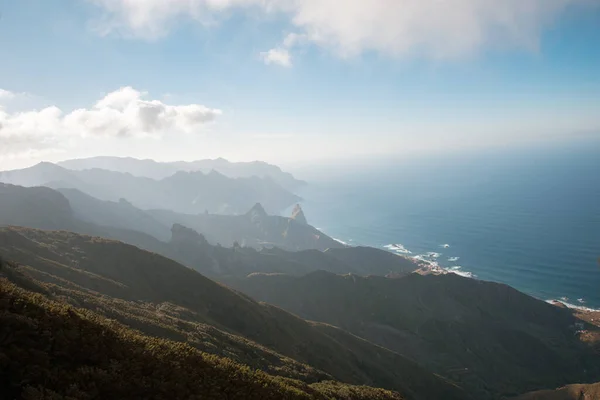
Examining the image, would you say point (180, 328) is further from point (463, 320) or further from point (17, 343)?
point (463, 320)

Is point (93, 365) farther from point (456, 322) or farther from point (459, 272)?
point (459, 272)

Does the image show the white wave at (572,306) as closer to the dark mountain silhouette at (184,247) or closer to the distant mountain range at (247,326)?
the distant mountain range at (247,326)

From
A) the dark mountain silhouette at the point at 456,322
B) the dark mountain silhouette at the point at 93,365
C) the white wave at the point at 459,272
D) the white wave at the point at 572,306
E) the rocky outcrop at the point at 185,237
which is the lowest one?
the dark mountain silhouette at the point at 456,322

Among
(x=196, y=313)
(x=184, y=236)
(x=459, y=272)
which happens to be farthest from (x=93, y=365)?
(x=459, y=272)

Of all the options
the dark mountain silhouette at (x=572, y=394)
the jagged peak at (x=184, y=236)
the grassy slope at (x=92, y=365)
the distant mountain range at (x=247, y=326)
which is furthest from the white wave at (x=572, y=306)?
the jagged peak at (x=184, y=236)

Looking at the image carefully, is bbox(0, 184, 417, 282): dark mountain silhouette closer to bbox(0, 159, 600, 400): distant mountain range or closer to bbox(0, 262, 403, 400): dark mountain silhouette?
bbox(0, 159, 600, 400): distant mountain range

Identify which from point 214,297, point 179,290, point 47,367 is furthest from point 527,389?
point 47,367
